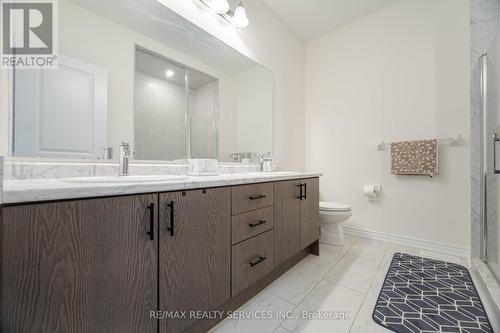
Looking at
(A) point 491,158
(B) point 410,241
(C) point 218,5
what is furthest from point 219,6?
(B) point 410,241

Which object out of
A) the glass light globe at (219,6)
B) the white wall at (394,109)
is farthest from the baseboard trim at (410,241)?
the glass light globe at (219,6)

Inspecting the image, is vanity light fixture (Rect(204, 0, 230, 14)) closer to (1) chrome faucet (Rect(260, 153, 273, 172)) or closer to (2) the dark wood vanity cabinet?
(1) chrome faucet (Rect(260, 153, 273, 172))

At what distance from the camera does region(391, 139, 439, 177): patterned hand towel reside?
6.21ft

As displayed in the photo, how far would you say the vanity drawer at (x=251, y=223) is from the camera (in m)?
1.08

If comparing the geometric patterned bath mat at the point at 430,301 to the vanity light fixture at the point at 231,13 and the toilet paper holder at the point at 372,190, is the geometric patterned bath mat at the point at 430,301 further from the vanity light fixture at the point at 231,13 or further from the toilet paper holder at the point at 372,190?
the vanity light fixture at the point at 231,13

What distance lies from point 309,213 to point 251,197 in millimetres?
778

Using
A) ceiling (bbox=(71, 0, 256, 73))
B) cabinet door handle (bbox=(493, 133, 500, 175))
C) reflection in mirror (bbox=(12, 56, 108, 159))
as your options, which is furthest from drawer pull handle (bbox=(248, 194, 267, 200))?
cabinet door handle (bbox=(493, 133, 500, 175))

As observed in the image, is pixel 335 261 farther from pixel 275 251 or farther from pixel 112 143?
pixel 112 143

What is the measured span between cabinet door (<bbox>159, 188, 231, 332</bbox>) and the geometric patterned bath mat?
889 mm

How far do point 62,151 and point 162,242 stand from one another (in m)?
0.67

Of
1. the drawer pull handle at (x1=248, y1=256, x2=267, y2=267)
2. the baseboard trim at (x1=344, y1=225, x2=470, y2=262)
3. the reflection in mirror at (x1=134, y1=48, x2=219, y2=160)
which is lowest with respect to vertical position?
the baseboard trim at (x1=344, y1=225, x2=470, y2=262)

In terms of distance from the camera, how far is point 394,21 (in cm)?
217

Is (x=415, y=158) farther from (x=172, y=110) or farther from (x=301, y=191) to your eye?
(x=172, y=110)

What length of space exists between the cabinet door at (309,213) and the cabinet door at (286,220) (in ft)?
0.27
